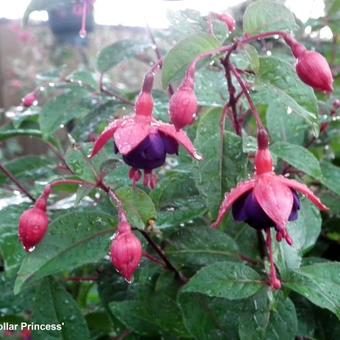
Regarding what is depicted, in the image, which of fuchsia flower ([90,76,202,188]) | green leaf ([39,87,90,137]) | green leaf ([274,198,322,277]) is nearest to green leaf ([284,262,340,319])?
green leaf ([274,198,322,277])

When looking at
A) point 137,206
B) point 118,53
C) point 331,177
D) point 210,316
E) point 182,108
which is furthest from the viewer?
point 118,53

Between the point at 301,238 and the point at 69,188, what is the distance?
1.39 ft

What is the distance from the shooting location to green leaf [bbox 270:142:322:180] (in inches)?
28.1

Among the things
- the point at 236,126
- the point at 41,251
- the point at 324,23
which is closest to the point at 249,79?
the point at 236,126

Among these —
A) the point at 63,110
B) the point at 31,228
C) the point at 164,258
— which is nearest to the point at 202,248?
the point at 164,258

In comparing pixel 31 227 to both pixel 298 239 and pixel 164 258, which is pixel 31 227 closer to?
pixel 164 258

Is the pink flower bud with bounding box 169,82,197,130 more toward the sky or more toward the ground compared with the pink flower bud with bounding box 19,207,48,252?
more toward the sky

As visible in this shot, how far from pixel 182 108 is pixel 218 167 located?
0.15 m

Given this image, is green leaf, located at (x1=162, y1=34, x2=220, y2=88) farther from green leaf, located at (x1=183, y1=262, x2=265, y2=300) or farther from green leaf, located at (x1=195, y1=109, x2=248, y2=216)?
green leaf, located at (x1=183, y1=262, x2=265, y2=300)

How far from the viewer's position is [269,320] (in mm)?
713

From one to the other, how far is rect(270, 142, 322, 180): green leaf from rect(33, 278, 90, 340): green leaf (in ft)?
1.17

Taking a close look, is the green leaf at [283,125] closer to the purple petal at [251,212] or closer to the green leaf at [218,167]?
the green leaf at [218,167]

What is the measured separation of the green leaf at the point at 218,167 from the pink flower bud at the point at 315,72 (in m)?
0.14

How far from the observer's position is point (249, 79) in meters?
0.75
